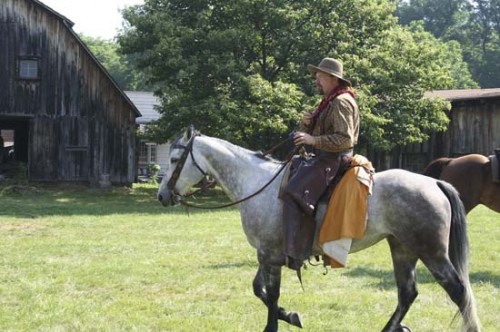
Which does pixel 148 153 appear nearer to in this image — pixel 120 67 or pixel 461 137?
pixel 461 137

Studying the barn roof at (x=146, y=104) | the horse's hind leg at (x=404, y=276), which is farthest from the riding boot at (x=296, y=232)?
the barn roof at (x=146, y=104)

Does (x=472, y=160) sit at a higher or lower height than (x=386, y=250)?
higher

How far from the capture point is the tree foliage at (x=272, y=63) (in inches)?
921

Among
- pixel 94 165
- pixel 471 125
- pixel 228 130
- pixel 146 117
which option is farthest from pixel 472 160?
pixel 146 117

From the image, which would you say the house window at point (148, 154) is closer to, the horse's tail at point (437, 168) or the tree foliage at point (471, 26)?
the horse's tail at point (437, 168)

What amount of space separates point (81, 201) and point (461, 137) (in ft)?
55.4

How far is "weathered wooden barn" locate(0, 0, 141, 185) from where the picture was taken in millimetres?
27297

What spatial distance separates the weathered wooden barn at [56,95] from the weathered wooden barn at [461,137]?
13.4 m

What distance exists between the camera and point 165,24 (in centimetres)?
2453

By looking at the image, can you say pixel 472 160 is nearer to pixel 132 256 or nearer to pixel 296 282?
pixel 296 282

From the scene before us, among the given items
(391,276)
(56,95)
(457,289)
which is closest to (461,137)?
(56,95)

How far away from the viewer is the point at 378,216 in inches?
235

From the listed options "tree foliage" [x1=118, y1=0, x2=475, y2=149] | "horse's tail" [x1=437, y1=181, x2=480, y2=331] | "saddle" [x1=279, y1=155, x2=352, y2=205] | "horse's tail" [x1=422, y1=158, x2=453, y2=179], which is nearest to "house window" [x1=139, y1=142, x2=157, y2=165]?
"tree foliage" [x1=118, y1=0, x2=475, y2=149]

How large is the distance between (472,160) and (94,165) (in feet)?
69.5
